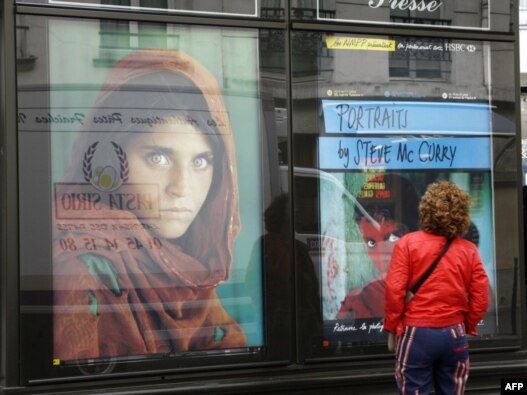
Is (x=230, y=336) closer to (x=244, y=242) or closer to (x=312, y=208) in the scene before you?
(x=244, y=242)

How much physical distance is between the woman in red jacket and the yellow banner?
68.3 inches

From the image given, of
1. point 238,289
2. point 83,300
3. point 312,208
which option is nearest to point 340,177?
point 312,208

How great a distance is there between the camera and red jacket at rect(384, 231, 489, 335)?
4.26 m

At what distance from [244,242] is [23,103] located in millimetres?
1774

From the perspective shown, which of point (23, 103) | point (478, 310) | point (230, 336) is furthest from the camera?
point (230, 336)

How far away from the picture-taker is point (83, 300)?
502 centimetres

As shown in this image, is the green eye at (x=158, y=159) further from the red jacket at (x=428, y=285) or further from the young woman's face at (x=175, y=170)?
the red jacket at (x=428, y=285)

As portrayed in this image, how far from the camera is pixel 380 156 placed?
5.77 m

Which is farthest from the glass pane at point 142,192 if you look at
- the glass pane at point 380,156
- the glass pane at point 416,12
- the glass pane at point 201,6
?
the glass pane at point 416,12

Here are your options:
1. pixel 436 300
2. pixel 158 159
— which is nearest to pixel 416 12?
pixel 158 159

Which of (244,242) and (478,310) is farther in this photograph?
(244,242)

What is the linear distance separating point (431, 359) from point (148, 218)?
2.12 meters

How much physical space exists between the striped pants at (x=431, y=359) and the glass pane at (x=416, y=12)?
8.28 ft

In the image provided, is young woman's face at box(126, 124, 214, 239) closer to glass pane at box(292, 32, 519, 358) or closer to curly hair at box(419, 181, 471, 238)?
glass pane at box(292, 32, 519, 358)
